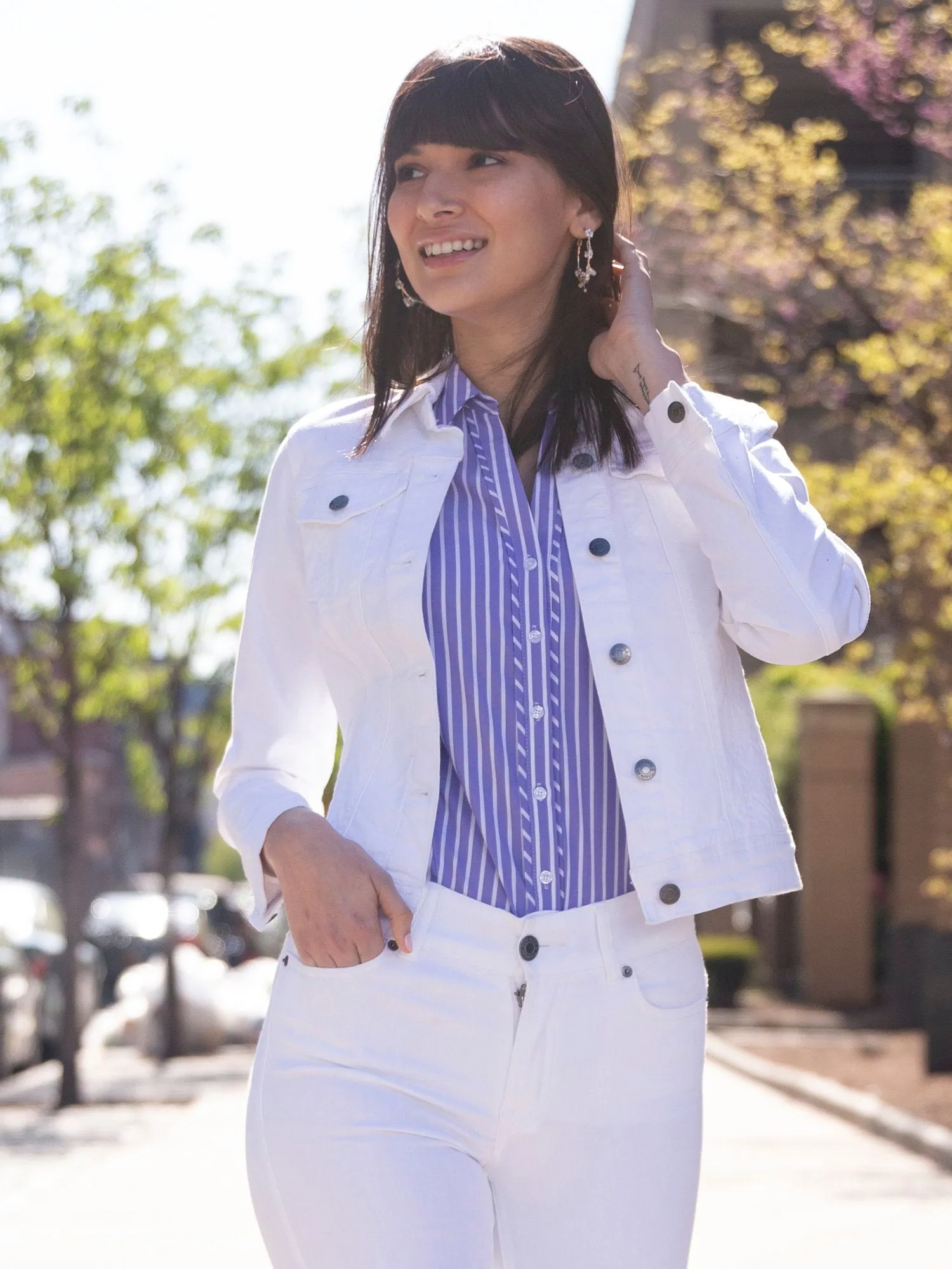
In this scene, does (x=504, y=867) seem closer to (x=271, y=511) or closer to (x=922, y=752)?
(x=271, y=511)

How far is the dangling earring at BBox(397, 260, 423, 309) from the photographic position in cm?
296

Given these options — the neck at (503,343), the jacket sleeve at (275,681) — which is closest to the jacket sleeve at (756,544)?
the neck at (503,343)

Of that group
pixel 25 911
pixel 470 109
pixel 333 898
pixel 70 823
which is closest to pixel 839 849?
pixel 25 911

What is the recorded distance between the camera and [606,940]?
2.50 metres

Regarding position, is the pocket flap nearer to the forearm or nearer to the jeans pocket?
the forearm

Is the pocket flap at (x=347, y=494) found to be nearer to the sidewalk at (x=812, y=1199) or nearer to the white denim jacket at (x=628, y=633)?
the white denim jacket at (x=628, y=633)

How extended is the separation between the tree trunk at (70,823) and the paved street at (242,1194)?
6.68ft

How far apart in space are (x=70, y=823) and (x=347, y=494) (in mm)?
13590

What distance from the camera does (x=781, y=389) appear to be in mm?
16125

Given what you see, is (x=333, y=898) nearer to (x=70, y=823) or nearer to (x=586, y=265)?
(x=586, y=265)

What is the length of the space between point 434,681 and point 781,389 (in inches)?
546

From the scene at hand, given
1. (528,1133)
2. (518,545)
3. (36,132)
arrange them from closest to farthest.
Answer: (528,1133) < (518,545) < (36,132)

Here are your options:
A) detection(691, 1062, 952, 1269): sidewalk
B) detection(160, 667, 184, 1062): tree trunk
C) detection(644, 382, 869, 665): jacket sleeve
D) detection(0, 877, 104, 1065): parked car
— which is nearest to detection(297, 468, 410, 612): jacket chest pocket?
detection(644, 382, 869, 665): jacket sleeve

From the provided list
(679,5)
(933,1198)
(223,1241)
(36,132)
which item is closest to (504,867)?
(223,1241)
